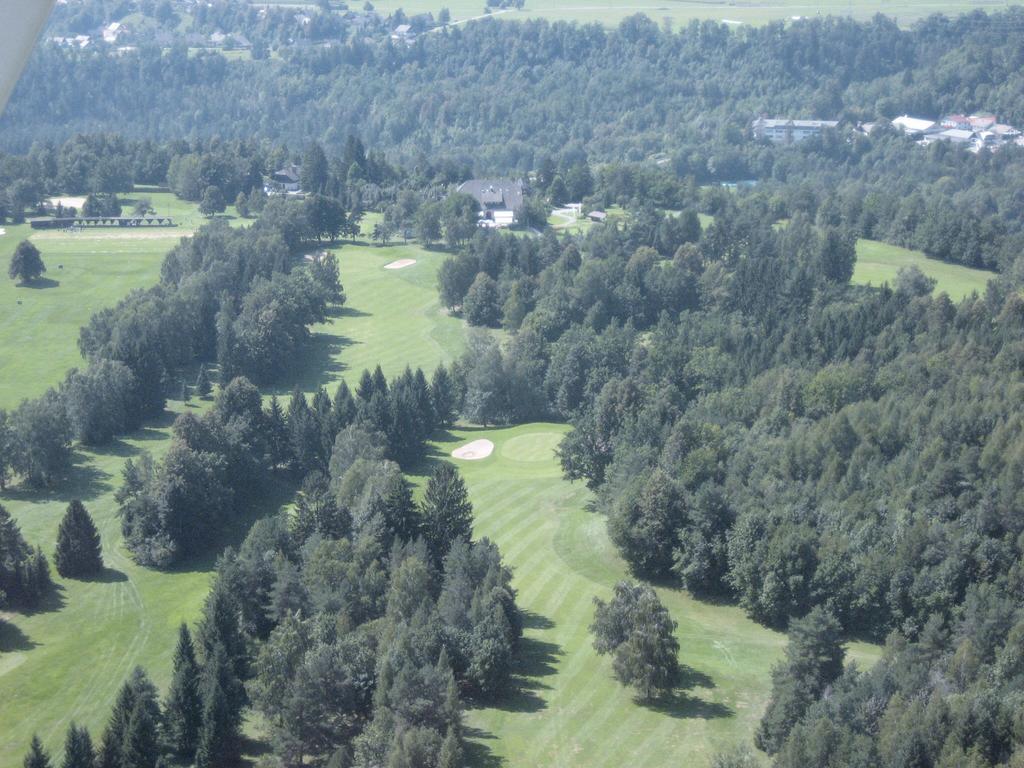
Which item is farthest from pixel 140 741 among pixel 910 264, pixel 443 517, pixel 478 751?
pixel 910 264

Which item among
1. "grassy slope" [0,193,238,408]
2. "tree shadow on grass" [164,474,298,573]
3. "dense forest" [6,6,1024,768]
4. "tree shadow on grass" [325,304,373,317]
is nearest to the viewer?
"dense forest" [6,6,1024,768]

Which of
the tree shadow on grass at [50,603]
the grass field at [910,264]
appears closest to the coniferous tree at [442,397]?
the tree shadow on grass at [50,603]

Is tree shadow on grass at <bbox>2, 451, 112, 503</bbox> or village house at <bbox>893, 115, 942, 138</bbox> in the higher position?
village house at <bbox>893, 115, 942, 138</bbox>

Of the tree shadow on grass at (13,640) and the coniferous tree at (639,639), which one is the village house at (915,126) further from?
the tree shadow on grass at (13,640)

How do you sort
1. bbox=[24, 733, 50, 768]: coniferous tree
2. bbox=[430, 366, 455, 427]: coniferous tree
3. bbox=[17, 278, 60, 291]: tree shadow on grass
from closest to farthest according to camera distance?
bbox=[24, 733, 50, 768]: coniferous tree → bbox=[430, 366, 455, 427]: coniferous tree → bbox=[17, 278, 60, 291]: tree shadow on grass

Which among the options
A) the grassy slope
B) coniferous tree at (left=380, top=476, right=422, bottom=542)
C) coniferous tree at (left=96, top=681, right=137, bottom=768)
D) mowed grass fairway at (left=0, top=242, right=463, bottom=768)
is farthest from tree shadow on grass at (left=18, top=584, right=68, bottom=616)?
the grassy slope

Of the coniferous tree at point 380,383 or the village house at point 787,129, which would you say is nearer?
the coniferous tree at point 380,383

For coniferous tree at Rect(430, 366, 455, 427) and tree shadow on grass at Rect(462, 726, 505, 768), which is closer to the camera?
tree shadow on grass at Rect(462, 726, 505, 768)

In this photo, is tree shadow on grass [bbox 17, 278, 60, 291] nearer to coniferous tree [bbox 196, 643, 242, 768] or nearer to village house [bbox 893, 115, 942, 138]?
coniferous tree [bbox 196, 643, 242, 768]
